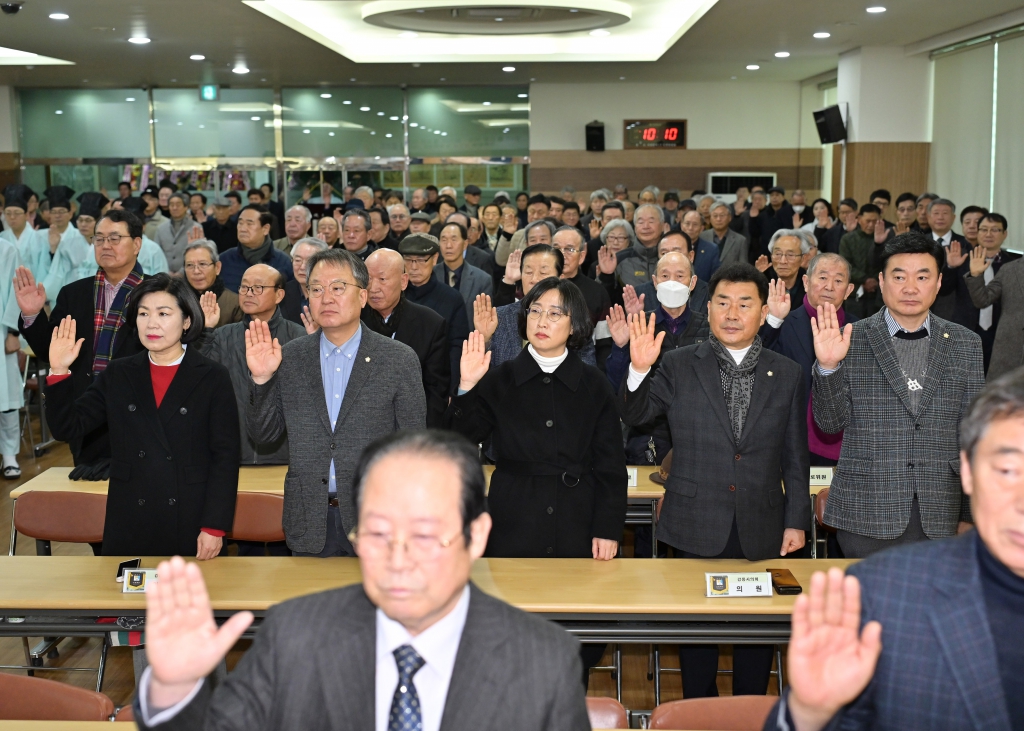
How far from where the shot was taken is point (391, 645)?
1735mm

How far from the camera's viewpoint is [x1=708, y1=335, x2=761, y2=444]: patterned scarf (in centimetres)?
339

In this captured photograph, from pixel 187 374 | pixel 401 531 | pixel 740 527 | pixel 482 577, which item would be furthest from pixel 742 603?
pixel 187 374

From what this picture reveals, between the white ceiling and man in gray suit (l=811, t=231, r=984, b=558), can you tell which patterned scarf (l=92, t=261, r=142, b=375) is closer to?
man in gray suit (l=811, t=231, r=984, b=558)

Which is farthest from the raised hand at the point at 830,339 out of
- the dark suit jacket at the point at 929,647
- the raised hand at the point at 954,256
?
the raised hand at the point at 954,256

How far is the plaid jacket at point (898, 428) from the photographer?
327 cm

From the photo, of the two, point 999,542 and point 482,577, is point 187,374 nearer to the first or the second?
point 482,577

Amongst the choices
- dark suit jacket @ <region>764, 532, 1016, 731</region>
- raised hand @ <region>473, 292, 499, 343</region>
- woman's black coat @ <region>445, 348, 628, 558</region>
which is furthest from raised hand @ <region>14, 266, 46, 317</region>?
dark suit jacket @ <region>764, 532, 1016, 731</region>

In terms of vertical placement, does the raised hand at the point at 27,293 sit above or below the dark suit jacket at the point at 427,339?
above

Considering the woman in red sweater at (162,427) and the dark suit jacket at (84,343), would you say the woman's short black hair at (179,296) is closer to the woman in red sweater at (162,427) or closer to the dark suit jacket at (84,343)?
the woman in red sweater at (162,427)

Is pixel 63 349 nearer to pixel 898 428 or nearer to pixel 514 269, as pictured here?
pixel 898 428

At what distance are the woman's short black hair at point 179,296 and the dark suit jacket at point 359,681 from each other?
6.57 ft

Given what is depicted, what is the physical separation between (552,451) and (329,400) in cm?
83

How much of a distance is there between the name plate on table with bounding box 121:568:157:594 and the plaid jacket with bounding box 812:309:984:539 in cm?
228

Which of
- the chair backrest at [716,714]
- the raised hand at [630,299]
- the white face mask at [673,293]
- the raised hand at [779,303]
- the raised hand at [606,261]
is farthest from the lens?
the raised hand at [606,261]
